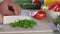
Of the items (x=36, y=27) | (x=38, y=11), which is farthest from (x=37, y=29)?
(x=38, y=11)

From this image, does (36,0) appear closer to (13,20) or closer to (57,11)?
(57,11)

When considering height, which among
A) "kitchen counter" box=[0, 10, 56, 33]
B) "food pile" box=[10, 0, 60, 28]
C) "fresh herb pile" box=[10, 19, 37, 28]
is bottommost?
"kitchen counter" box=[0, 10, 56, 33]

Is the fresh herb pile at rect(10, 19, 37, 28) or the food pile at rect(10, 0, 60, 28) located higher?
the food pile at rect(10, 0, 60, 28)

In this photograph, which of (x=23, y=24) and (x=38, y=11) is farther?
(x=38, y=11)

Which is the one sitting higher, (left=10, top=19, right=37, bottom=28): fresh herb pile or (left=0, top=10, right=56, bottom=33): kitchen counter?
(left=10, top=19, right=37, bottom=28): fresh herb pile

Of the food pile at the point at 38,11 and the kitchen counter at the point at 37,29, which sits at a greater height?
the food pile at the point at 38,11

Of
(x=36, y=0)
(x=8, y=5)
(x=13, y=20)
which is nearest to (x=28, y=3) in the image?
(x=36, y=0)

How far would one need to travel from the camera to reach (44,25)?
0.79 metres

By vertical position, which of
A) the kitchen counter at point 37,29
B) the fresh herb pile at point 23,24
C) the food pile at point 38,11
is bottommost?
the kitchen counter at point 37,29

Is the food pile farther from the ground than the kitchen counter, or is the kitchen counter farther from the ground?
the food pile

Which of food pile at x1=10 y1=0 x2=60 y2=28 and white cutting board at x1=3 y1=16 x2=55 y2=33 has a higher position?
food pile at x1=10 y1=0 x2=60 y2=28

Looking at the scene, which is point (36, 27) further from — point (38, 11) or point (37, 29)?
point (38, 11)

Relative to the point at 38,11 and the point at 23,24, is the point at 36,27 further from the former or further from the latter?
the point at 38,11

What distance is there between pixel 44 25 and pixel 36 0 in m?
0.47
